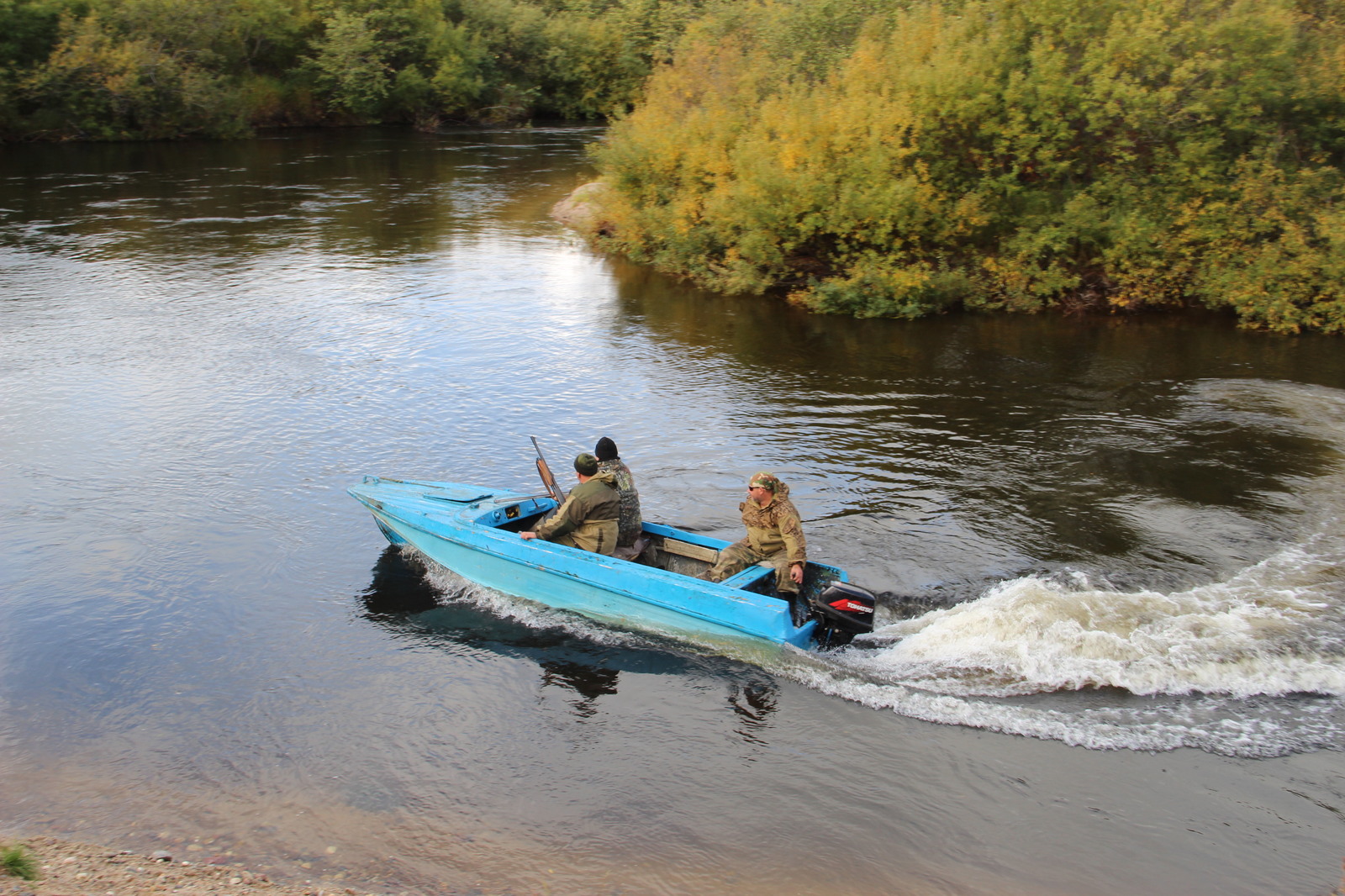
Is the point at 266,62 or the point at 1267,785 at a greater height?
the point at 266,62

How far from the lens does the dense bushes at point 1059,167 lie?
18109 millimetres

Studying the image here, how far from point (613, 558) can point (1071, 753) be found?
4.00 metres

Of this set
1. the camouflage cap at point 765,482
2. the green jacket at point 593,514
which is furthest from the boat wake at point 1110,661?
the camouflage cap at point 765,482

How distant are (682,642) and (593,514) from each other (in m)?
1.44

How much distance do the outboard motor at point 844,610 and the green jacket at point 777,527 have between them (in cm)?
48

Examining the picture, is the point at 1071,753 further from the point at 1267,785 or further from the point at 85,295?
the point at 85,295

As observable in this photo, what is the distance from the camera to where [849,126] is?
19.2m

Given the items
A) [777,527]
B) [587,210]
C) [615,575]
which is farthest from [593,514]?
[587,210]

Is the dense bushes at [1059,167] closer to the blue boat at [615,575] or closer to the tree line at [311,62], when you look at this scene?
the blue boat at [615,575]

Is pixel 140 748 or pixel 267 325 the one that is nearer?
pixel 140 748

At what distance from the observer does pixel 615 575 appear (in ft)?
28.7

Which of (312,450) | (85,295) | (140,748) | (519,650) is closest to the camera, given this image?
(140,748)

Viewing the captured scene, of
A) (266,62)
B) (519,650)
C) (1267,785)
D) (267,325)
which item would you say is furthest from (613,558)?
(266,62)

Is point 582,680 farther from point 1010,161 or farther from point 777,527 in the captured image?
point 1010,161
